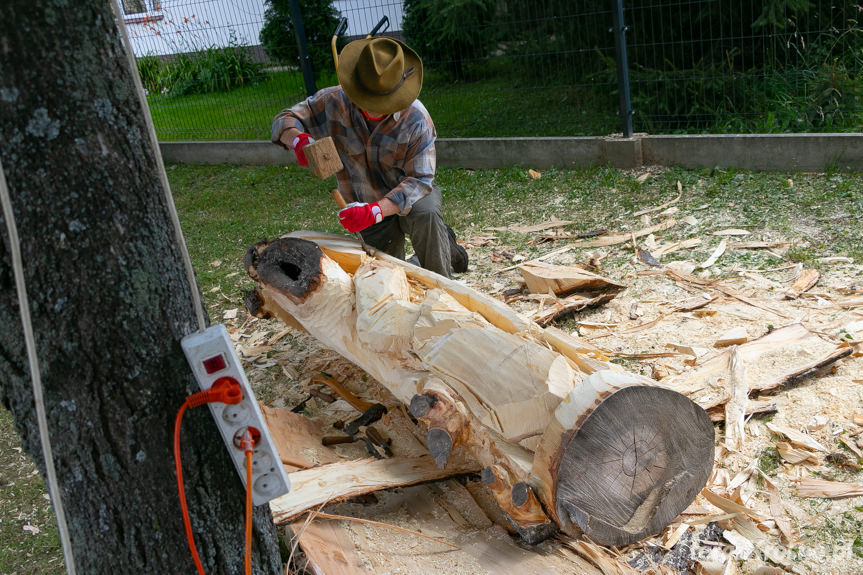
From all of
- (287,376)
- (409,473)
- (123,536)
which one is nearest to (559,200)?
(287,376)

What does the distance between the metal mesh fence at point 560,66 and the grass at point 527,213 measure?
749 mm

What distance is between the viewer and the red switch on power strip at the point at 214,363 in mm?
1411

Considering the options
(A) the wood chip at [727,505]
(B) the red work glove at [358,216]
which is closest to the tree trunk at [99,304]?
(A) the wood chip at [727,505]

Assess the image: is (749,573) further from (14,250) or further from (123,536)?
(14,250)

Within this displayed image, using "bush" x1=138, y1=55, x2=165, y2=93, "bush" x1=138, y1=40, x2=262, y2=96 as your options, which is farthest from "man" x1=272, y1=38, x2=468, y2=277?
"bush" x1=138, y1=55, x2=165, y2=93

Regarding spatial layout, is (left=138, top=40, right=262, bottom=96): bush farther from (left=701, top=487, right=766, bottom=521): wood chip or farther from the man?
(left=701, top=487, right=766, bottom=521): wood chip

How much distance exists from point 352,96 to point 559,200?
2.70 meters

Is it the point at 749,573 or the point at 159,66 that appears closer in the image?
the point at 749,573

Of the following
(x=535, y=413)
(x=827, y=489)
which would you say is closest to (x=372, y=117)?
(x=535, y=413)

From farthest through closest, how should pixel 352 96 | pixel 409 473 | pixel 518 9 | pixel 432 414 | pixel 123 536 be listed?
pixel 518 9, pixel 352 96, pixel 409 473, pixel 432 414, pixel 123 536

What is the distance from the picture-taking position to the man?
3375 millimetres

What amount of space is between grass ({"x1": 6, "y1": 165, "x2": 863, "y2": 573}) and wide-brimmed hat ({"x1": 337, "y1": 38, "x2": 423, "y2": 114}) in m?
1.52

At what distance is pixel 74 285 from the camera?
1.32 m

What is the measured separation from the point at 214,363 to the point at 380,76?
2227 mm
